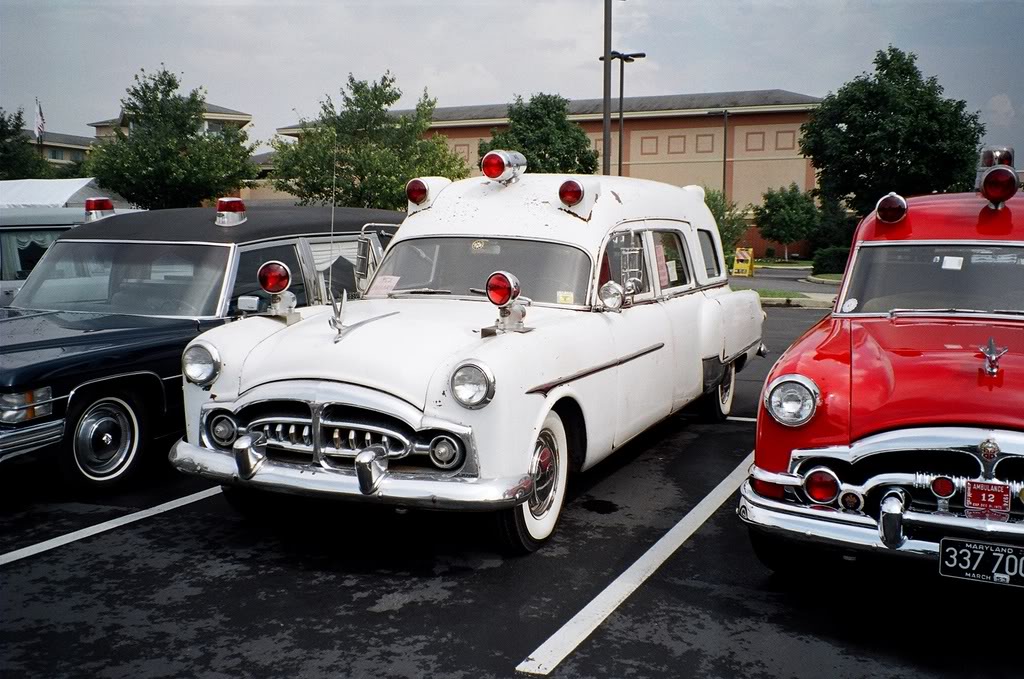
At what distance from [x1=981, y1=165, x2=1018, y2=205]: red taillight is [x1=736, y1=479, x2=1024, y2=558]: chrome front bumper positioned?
2432 mm

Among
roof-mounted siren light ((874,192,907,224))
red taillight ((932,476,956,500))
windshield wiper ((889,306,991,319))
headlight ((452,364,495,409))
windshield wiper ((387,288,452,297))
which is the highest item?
roof-mounted siren light ((874,192,907,224))

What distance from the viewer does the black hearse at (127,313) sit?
5.59 metres

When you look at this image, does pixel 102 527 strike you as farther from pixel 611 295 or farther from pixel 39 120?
pixel 39 120

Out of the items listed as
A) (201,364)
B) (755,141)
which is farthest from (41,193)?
(755,141)

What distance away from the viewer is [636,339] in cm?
589

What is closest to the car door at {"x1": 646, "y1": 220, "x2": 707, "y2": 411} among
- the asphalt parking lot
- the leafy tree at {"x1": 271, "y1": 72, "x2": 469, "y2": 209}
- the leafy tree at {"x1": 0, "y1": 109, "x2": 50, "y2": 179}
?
the asphalt parking lot

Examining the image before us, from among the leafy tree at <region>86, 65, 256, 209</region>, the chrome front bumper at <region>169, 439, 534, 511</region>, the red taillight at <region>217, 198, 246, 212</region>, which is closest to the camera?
the chrome front bumper at <region>169, 439, 534, 511</region>

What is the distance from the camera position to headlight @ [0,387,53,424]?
5.37 m

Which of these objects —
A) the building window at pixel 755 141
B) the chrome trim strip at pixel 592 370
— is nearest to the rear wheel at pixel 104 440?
the chrome trim strip at pixel 592 370

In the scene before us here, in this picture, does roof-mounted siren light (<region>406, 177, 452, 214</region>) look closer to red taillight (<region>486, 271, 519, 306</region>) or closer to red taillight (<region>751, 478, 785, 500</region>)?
red taillight (<region>486, 271, 519, 306</region>)

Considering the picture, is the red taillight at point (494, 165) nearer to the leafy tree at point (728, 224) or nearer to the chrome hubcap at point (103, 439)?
the chrome hubcap at point (103, 439)

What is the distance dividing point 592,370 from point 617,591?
1.29 metres

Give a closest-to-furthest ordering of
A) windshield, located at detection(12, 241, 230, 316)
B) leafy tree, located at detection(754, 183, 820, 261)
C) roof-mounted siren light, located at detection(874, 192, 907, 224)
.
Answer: roof-mounted siren light, located at detection(874, 192, 907, 224) → windshield, located at detection(12, 241, 230, 316) → leafy tree, located at detection(754, 183, 820, 261)

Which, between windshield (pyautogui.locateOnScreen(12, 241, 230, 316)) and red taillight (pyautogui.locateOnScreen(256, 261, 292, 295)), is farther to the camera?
windshield (pyautogui.locateOnScreen(12, 241, 230, 316))
